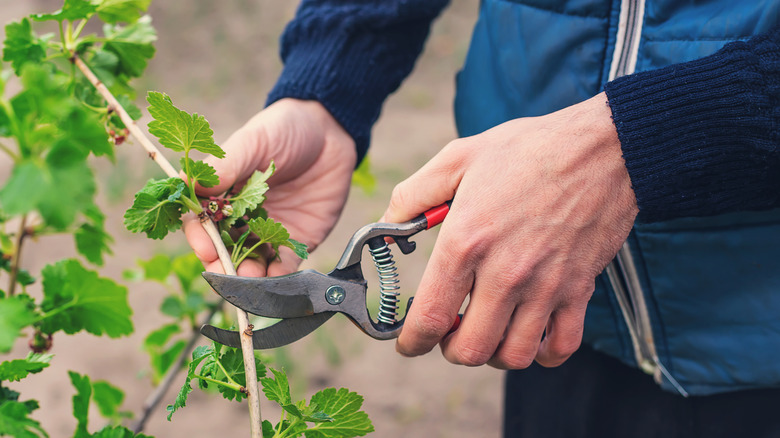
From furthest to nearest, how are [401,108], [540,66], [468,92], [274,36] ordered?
[274,36], [401,108], [468,92], [540,66]

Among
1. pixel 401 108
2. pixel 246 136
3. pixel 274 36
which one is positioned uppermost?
pixel 274 36

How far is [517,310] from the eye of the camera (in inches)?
42.5

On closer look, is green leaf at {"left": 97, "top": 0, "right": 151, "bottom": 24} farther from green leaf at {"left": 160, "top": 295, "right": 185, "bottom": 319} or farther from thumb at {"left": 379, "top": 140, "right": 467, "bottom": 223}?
green leaf at {"left": 160, "top": 295, "right": 185, "bottom": 319}

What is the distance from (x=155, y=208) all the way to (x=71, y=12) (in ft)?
1.12

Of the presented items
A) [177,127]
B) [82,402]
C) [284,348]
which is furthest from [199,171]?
[284,348]

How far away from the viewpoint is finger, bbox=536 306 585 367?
109 cm

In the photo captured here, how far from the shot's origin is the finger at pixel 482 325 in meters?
1.03

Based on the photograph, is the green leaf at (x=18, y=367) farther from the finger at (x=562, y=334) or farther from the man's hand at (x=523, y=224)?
the finger at (x=562, y=334)

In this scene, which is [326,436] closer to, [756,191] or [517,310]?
[517,310]

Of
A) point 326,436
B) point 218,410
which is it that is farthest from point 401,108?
point 326,436

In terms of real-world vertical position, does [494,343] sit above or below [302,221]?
below

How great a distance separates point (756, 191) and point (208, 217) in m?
0.94

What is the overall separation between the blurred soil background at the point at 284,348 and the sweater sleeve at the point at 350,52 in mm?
892

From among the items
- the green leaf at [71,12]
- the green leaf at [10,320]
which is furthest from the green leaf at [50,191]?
the green leaf at [71,12]
